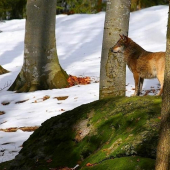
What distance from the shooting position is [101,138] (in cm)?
444

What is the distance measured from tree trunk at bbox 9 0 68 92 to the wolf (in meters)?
4.28

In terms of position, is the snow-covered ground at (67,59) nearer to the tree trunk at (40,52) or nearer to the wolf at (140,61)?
the tree trunk at (40,52)

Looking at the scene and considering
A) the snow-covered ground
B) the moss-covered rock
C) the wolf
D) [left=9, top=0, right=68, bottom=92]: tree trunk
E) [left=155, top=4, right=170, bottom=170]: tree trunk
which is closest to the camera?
[left=155, top=4, right=170, bottom=170]: tree trunk


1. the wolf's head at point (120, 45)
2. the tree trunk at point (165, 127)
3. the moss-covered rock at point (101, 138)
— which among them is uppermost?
the wolf's head at point (120, 45)

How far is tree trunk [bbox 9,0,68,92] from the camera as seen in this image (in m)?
11.4

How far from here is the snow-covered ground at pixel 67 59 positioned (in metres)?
8.93

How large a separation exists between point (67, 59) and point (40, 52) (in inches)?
215

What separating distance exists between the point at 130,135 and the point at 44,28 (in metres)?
8.13

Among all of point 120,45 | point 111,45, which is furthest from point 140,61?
point 111,45

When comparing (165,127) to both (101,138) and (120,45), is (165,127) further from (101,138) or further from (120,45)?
(120,45)

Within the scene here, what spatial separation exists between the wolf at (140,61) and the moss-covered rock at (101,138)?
82.2 inches

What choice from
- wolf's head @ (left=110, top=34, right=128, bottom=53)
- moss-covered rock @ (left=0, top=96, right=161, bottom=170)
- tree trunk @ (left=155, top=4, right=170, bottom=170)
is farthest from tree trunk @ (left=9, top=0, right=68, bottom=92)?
tree trunk @ (left=155, top=4, right=170, bottom=170)

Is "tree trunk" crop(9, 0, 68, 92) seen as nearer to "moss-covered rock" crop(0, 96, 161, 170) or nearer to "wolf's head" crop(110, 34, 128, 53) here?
"wolf's head" crop(110, 34, 128, 53)

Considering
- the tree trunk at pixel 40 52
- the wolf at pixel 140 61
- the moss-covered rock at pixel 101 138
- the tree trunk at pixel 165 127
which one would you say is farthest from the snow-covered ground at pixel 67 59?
the tree trunk at pixel 165 127
